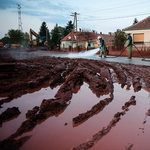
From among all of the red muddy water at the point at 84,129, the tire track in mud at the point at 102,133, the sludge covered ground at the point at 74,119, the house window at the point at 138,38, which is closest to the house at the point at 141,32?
the house window at the point at 138,38

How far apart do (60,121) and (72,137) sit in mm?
531

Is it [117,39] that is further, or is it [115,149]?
[117,39]

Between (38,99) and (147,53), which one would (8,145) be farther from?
(147,53)

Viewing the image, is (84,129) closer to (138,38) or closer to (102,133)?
(102,133)

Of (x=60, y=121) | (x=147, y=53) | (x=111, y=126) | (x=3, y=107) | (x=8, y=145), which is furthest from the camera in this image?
(x=147, y=53)

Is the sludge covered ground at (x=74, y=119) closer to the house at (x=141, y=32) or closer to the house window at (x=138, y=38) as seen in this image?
the house at (x=141, y=32)

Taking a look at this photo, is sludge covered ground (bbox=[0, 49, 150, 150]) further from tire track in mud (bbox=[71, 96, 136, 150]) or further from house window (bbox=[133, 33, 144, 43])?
house window (bbox=[133, 33, 144, 43])

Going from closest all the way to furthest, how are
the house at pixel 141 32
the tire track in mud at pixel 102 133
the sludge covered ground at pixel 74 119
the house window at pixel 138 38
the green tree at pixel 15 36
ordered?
the tire track in mud at pixel 102 133 → the sludge covered ground at pixel 74 119 → the house at pixel 141 32 → the house window at pixel 138 38 → the green tree at pixel 15 36

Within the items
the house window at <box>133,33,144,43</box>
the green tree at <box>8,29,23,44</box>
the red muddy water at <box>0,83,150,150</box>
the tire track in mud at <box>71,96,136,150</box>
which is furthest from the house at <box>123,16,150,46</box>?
the green tree at <box>8,29,23,44</box>

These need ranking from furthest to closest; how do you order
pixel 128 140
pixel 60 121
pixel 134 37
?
1. pixel 134 37
2. pixel 60 121
3. pixel 128 140

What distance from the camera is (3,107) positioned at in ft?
11.7

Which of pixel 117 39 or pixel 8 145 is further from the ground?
pixel 117 39

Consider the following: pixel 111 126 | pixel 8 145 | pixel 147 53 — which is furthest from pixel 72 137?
pixel 147 53

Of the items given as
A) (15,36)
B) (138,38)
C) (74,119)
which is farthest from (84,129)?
(15,36)
